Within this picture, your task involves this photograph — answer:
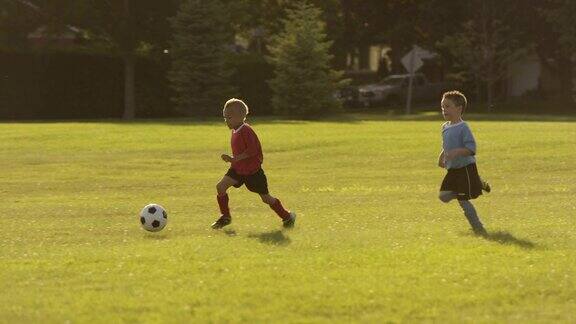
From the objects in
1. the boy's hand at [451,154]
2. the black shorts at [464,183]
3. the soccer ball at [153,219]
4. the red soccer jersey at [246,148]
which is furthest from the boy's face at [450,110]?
the soccer ball at [153,219]

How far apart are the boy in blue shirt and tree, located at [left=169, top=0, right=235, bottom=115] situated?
39.4 metres

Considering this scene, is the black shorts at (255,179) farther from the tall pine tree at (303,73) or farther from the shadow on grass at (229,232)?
the tall pine tree at (303,73)

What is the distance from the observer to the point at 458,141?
13.7m

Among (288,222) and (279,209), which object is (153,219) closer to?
(279,209)

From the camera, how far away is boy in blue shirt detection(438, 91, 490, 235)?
13.6 meters

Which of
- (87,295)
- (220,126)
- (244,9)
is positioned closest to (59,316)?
(87,295)

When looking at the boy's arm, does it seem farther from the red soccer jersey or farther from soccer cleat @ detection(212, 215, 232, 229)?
soccer cleat @ detection(212, 215, 232, 229)

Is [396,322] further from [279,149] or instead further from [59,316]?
[279,149]

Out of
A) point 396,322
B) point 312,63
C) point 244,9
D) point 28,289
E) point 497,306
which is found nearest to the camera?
point 396,322

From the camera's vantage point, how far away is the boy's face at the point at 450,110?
13562 mm

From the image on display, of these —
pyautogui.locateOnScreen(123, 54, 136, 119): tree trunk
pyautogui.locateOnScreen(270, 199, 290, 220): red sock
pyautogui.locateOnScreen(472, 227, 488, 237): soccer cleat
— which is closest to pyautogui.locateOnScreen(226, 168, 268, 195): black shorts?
pyautogui.locateOnScreen(270, 199, 290, 220): red sock

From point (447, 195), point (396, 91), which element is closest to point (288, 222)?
point (447, 195)

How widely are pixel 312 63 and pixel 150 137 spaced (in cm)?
1821

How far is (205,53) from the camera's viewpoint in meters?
53.4
